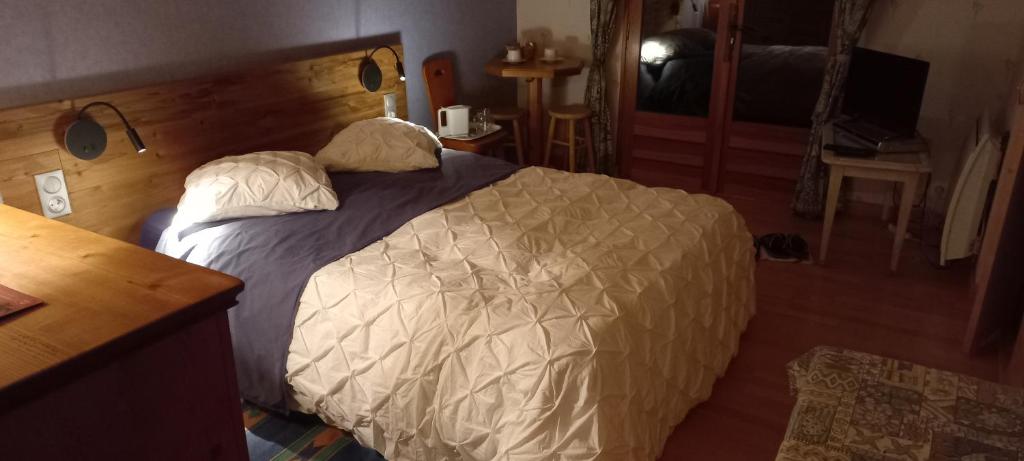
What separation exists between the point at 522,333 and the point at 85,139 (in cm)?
181

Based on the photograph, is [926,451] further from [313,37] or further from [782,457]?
[313,37]

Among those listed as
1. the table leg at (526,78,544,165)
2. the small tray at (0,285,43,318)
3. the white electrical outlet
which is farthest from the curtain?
the small tray at (0,285,43,318)

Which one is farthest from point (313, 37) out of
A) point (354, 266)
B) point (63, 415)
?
point (63, 415)

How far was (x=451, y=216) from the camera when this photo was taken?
9.29 ft

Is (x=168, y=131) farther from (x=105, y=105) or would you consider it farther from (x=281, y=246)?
(x=281, y=246)

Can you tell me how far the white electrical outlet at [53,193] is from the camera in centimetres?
257

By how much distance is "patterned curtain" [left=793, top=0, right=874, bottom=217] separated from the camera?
404 cm

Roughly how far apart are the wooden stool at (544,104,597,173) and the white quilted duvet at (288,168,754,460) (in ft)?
6.29

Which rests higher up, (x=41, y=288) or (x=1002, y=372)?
(x=41, y=288)

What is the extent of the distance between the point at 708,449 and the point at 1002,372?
1.31 m

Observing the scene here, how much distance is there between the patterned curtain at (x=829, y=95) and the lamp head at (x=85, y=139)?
3.71 meters

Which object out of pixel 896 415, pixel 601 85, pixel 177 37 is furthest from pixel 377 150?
pixel 896 415

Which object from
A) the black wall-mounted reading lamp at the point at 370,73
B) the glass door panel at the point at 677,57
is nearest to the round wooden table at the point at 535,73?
the glass door panel at the point at 677,57

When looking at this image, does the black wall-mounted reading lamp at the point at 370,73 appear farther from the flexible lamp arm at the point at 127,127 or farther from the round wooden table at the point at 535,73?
the flexible lamp arm at the point at 127,127
